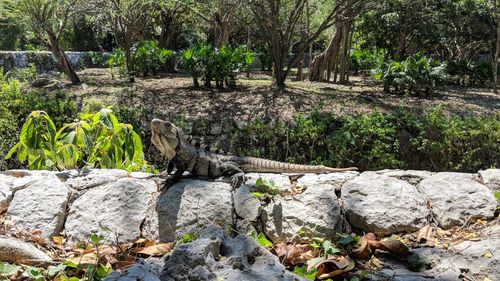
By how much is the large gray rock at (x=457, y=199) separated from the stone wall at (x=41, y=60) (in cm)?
1621

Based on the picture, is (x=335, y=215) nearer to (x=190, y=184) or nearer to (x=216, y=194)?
(x=216, y=194)

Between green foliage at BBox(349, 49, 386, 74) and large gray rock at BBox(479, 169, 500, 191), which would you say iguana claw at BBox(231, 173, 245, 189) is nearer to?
large gray rock at BBox(479, 169, 500, 191)

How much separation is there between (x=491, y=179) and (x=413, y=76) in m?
8.52

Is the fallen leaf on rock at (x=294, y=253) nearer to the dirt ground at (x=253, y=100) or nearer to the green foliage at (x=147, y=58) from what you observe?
the dirt ground at (x=253, y=100)

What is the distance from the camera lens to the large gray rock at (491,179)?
360cm

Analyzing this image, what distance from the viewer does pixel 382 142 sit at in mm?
8078

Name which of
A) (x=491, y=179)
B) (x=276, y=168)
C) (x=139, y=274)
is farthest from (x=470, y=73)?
(x=139, y=274)

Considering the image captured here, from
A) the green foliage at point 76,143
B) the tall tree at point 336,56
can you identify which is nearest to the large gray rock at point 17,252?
the green foliage at point 76,143

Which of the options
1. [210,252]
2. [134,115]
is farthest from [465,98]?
[210,252]

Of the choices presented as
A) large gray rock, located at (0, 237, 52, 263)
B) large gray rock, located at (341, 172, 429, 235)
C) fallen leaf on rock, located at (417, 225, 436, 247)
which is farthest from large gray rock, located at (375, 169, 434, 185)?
large gray rock, located at (0, 237, 52, 263)

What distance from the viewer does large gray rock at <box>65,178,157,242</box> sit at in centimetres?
334

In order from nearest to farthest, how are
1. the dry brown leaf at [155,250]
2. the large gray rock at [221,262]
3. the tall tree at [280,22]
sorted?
the large gray rock at [221,262] → the dry brown leaf at [155,250] → the tall tree at [280,22]

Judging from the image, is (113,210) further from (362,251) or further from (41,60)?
(41,60)

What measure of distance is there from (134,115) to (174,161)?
18.9 feet
